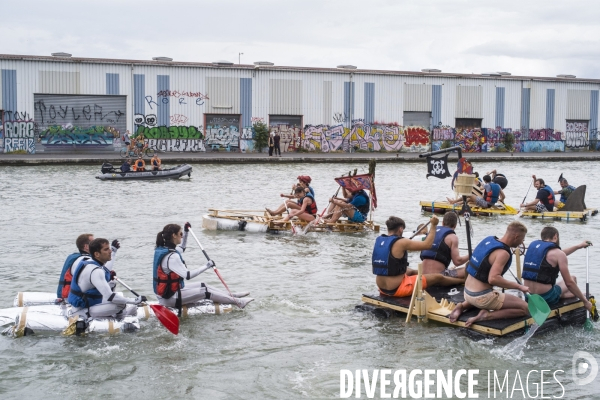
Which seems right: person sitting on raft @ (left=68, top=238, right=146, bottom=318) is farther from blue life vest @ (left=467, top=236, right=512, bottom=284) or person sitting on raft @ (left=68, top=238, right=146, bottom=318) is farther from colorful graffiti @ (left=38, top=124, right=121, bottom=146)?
colorful graffiti @ (left=38, top=124, right=121, bottom=146)

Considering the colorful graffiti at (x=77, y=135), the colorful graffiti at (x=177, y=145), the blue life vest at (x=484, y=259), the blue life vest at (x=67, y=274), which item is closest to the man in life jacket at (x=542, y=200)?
the blue life vest at (x=484, y=259)

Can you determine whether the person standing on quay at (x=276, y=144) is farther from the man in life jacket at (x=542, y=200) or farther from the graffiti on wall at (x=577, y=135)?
the man in life jacket at (x=542, y=200)

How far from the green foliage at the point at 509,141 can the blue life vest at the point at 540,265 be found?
157 feet

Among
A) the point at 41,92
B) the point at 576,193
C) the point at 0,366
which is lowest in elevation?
the point at 0,366

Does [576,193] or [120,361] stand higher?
[576,193]

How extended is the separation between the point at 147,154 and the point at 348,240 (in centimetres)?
3007

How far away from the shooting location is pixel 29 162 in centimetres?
3959

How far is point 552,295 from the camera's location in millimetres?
9812

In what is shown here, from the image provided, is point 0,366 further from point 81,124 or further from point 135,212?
point 81,124

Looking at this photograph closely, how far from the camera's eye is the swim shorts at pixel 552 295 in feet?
32.1

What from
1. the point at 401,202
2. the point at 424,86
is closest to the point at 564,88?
the point at 424,86

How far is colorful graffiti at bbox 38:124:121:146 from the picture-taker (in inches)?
1825

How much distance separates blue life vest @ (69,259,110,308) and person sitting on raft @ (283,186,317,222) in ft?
28.1

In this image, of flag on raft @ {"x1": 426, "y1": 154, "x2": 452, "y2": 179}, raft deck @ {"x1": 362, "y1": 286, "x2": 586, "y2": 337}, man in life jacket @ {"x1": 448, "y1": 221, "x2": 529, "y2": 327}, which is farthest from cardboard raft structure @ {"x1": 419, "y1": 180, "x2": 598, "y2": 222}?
man in life jacket @ {"x1": 448, "y1": 221, "x2": 529, "y2": 327}
